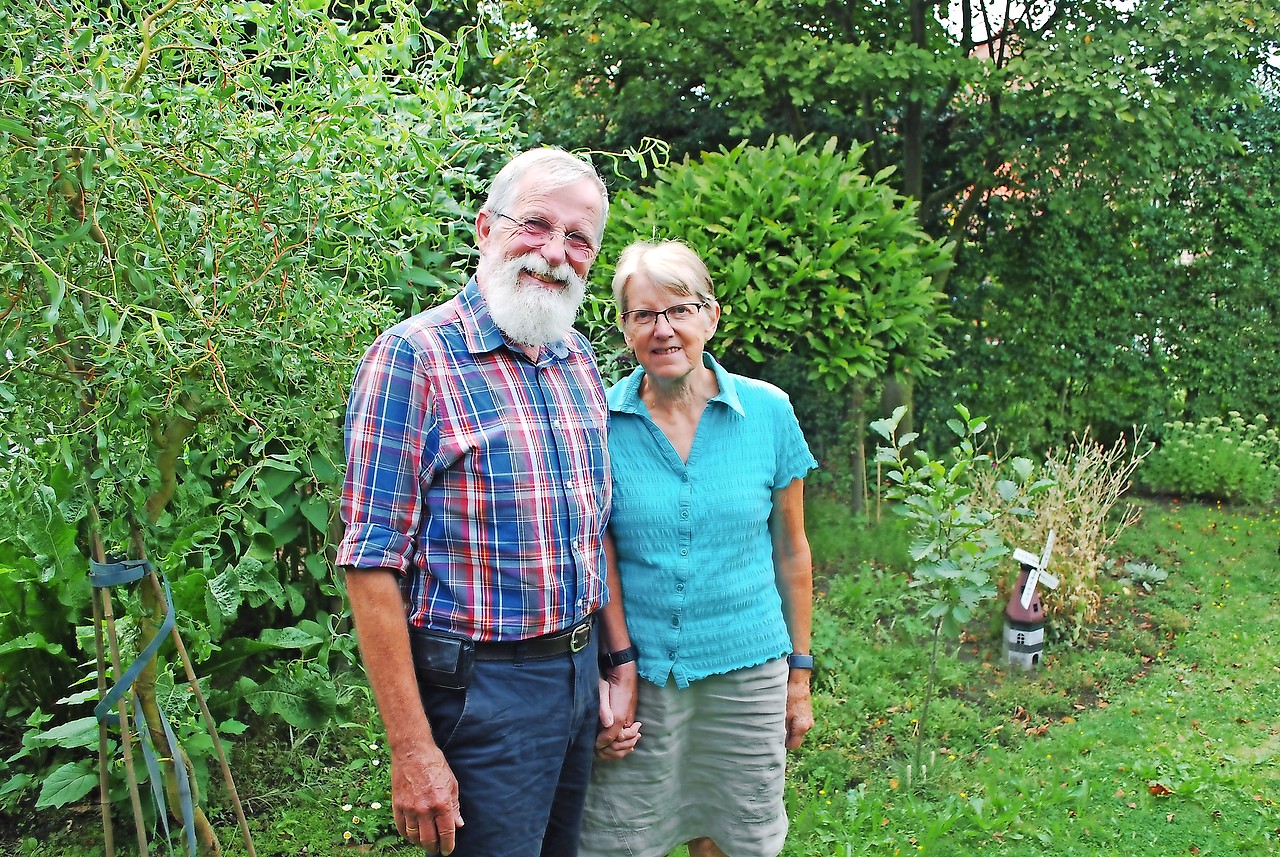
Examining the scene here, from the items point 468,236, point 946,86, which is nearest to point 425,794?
point 468,236

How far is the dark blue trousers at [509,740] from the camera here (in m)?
1.57

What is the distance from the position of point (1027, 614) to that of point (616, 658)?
2816 mm

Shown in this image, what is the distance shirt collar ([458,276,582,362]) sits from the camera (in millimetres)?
1611

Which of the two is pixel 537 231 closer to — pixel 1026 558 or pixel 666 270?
pixel 666 270

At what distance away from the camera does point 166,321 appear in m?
1.49

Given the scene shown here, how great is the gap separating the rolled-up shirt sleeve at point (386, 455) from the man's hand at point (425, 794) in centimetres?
30

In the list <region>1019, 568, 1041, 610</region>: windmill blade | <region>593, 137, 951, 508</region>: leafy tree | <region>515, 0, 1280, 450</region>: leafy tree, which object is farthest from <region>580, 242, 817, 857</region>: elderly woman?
<region>515, 0, 1280, 450</region>: leafy tree

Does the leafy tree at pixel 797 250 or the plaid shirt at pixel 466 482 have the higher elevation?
the leafy tree at pixel 797 250

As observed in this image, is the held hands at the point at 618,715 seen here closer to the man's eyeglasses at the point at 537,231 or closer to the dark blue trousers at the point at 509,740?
the dark blue trousers at the point at 509,740

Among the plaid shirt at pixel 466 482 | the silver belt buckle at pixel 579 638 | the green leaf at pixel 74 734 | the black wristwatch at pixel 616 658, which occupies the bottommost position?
the green leaf at pixel 74 734

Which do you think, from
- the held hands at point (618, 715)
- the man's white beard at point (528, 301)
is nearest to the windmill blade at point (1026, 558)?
the held hands at point (618, 715)

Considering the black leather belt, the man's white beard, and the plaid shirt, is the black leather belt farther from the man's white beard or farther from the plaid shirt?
the man's white beard

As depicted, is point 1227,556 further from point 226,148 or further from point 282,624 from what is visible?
point 226,148

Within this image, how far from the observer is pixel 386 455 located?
1.50 meters
